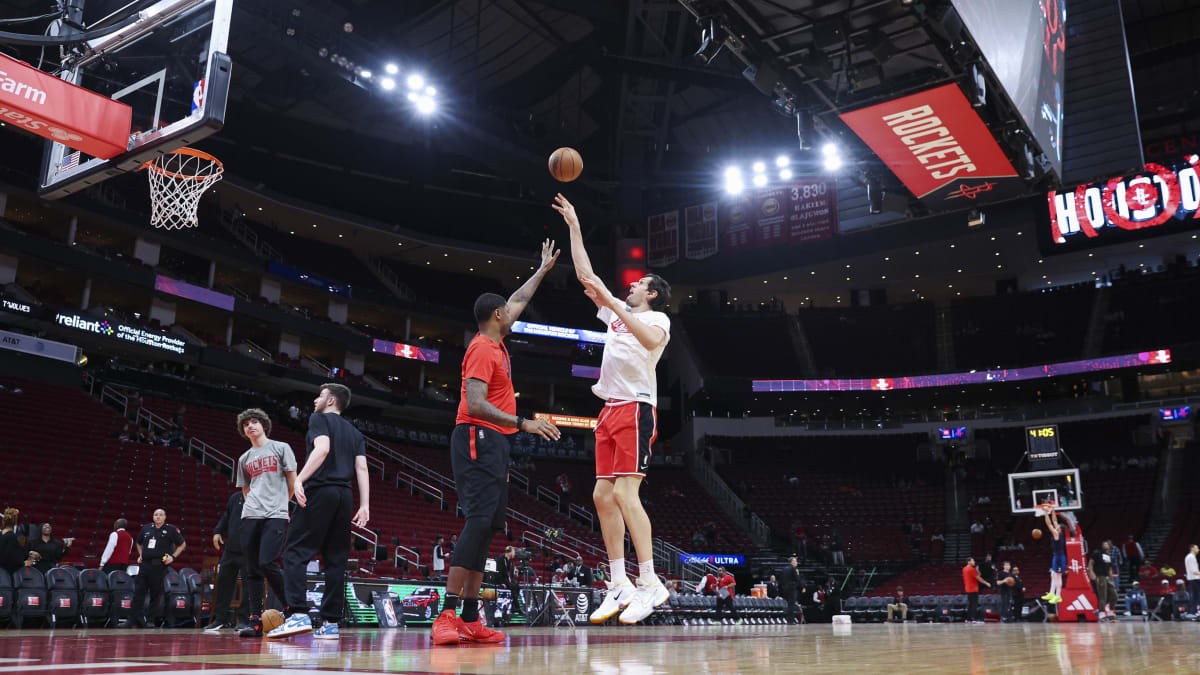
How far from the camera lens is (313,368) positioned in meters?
30.5

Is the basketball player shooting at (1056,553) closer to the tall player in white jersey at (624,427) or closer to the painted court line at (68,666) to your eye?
the tall player in white jersey at (624,427)

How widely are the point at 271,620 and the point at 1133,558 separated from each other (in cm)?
2289

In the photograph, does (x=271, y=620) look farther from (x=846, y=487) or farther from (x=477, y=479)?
(x=846, y=487)

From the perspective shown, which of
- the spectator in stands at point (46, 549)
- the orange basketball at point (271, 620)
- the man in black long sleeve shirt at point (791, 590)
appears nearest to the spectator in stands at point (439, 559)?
the man in black long sleeve shirt at point (791, 590)

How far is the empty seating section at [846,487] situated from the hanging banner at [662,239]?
25.1 feet

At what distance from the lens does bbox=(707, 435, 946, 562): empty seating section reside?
29719 millimetres

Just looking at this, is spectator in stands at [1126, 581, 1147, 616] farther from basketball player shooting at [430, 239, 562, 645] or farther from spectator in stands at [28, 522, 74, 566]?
spectator in stands at [28, 522, 74, 566]

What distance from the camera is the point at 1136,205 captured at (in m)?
25.9

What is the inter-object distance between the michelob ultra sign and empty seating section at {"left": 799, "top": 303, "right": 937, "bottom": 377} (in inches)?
404

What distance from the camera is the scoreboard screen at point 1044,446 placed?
19.8 metres

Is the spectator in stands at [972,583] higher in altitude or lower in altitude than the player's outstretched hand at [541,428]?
lower

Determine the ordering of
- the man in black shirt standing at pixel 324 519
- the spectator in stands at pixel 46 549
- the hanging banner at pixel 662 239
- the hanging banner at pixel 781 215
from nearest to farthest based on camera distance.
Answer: the man in black shirt standing at pixel 324 519, the spectator in stands at pixel 46 549, the hanging banner at pixel 781 215, the hanging banner at pixel 662 239

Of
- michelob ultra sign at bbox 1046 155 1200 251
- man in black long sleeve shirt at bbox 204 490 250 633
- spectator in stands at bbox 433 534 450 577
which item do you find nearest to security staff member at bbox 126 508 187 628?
man in black long sleeve shirt at bbox 204 490 250 633

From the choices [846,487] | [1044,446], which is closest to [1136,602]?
[1044,446]
